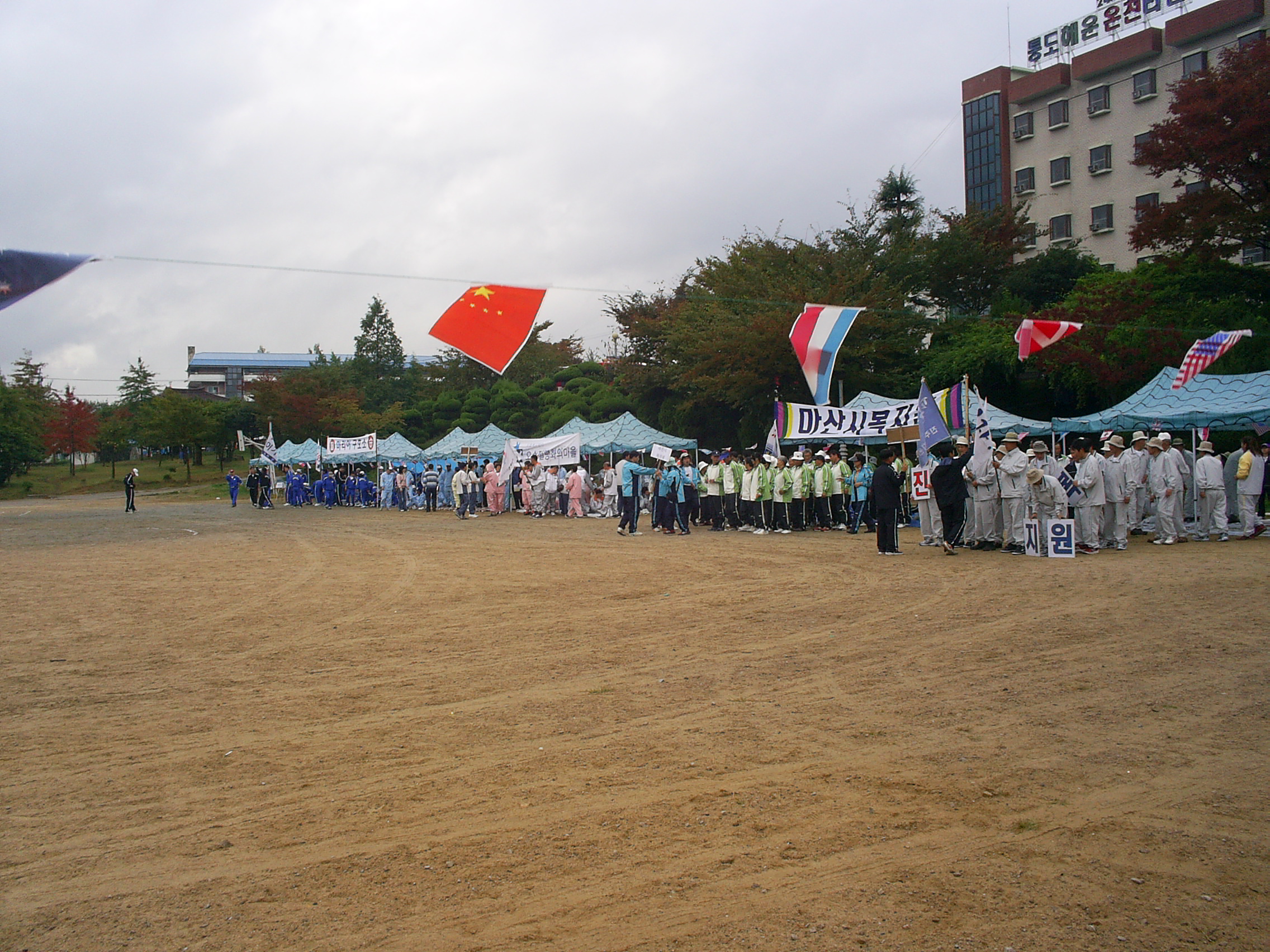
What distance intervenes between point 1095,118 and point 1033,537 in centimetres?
3814

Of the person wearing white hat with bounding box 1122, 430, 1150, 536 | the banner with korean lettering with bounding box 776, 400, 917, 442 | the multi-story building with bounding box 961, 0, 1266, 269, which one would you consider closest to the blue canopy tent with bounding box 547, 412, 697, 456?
the banner with korean lettering with bounding box 776, 400, 917, 442

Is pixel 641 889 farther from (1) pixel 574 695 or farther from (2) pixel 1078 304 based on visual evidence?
(2) pixel 1078 304

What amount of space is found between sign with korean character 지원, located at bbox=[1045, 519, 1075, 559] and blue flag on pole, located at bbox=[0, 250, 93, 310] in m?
13.3

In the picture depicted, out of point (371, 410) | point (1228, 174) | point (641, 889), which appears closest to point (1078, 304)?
point (1228, 174)

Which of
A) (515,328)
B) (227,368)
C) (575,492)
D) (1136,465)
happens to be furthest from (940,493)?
(227,368)

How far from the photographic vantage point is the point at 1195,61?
1548 inches

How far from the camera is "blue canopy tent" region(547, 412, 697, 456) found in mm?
28656

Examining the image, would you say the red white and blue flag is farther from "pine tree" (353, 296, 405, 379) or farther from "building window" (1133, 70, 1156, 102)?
"pine tree" (353, 296, 405, 379)

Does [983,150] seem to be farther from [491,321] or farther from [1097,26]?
[491,321]

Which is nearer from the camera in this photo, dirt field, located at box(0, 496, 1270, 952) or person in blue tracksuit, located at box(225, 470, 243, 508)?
dirt field, located at box(0, 496, 1270, 952)

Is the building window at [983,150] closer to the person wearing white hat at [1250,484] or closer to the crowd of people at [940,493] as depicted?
the crowd of people at [940,493]

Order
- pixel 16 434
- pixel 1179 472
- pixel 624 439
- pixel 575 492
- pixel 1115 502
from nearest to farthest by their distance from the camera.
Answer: pixel 1115 502 < pixel 1179 472 < pixel 575 492 < pixel 624 439 < pixel 16 434

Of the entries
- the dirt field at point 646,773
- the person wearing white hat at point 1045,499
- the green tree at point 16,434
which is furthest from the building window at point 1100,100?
the green tree at point 16,434

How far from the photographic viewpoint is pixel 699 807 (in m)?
4.48
